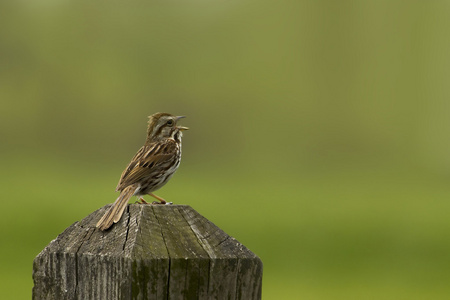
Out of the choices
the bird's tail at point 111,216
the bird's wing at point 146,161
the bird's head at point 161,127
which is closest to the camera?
the bird's tail at point 111,216

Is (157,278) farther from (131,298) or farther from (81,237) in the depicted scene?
(81,237)

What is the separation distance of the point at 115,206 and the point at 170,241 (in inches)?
12.3

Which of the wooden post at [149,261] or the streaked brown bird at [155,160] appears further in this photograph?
the streaked brown bird at [155,160]

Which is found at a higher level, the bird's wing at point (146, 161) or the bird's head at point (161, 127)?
the bird's head at point (161, 127)

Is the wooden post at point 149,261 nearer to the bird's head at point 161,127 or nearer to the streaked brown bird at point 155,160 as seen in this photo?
the streaked brown bird at point 155,160

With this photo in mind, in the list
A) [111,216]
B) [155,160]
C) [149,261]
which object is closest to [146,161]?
[155,160]

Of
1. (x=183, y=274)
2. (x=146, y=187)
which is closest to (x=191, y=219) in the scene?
(x=183, y=274)

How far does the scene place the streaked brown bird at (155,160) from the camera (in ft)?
13.8

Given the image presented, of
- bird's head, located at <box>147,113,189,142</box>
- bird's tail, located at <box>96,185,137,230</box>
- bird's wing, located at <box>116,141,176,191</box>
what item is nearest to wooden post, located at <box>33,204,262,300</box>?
bird's tail, located at <box>96,185,137,230</box>

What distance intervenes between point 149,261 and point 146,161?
247cm

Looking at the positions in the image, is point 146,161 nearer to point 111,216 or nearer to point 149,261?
point 111,216

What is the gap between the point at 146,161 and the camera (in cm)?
462

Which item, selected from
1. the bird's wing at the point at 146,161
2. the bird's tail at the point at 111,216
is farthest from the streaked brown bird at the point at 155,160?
the bird's tail at the point at 111,216

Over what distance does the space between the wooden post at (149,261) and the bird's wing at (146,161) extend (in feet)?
4.79
